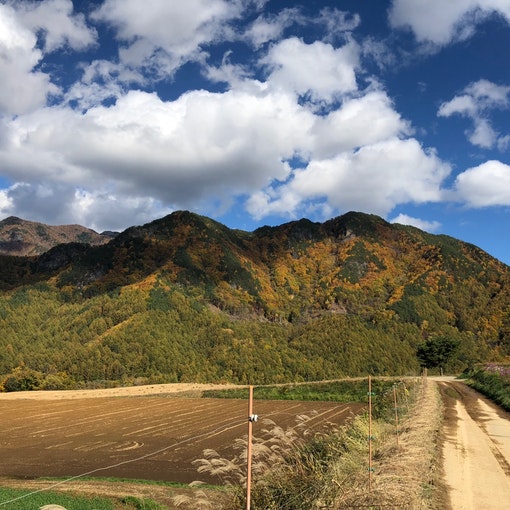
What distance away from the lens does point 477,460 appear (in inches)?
529

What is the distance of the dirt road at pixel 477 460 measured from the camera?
9899mm

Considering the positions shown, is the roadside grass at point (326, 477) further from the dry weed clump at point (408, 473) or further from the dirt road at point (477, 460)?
the dirt road at point (477, 460)

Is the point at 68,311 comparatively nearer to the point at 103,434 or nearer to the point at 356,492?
the point at 103,434

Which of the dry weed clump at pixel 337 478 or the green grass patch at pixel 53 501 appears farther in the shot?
the green grass patch at pixel 53 501

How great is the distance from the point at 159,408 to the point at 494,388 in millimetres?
35439

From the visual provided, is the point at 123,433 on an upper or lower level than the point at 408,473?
lower

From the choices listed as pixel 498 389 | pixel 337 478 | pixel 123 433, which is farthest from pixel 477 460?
pixel 123 433

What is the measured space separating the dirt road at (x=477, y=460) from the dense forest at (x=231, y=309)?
215ft

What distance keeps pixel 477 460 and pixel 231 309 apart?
448 ft

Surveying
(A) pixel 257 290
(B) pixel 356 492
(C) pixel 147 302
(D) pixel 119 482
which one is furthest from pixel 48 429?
(A) pixel 257 290

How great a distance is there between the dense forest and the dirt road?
65526 mm

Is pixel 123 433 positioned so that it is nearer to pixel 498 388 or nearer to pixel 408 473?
pixel 408 473

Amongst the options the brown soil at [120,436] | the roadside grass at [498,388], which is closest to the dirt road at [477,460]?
the roadside grass at [498,388]

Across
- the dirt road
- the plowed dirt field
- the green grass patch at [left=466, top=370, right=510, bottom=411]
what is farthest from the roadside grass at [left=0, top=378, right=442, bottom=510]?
→ the green grass patch at [left=466, top=370, right=510, bottom=411]
